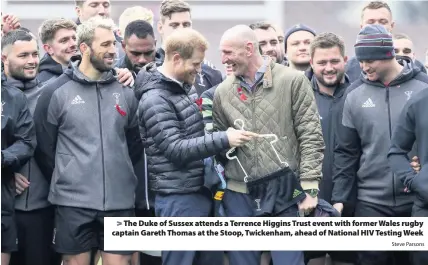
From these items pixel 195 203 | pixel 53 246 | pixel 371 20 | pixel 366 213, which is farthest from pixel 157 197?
pixel 371 20

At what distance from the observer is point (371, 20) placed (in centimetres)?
899

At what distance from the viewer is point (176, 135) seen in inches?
287

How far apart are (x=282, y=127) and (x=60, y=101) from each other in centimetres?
147

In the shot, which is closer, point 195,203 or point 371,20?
point 195,203

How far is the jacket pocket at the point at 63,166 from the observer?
7.68 metres

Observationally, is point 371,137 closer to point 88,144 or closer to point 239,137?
point 239,137

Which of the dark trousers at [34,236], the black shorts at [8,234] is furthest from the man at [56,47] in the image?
the black shorts at [8,234]

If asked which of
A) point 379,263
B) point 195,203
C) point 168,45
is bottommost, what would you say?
point 379,263

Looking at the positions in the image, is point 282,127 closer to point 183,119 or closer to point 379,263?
point 183,119

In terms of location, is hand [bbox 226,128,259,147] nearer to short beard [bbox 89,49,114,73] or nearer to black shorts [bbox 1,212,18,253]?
short beard [bbox 89,49,114,73]

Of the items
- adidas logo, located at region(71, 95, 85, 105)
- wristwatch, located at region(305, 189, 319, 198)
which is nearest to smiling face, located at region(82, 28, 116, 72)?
adidas logo, located at region(71, 95, 85, 105)

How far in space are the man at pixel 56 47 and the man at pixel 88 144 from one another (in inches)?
27.9

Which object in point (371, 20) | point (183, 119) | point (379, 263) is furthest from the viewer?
point (371, 20)

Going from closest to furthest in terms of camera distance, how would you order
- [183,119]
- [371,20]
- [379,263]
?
[183,119], [379,263], [371,20]
